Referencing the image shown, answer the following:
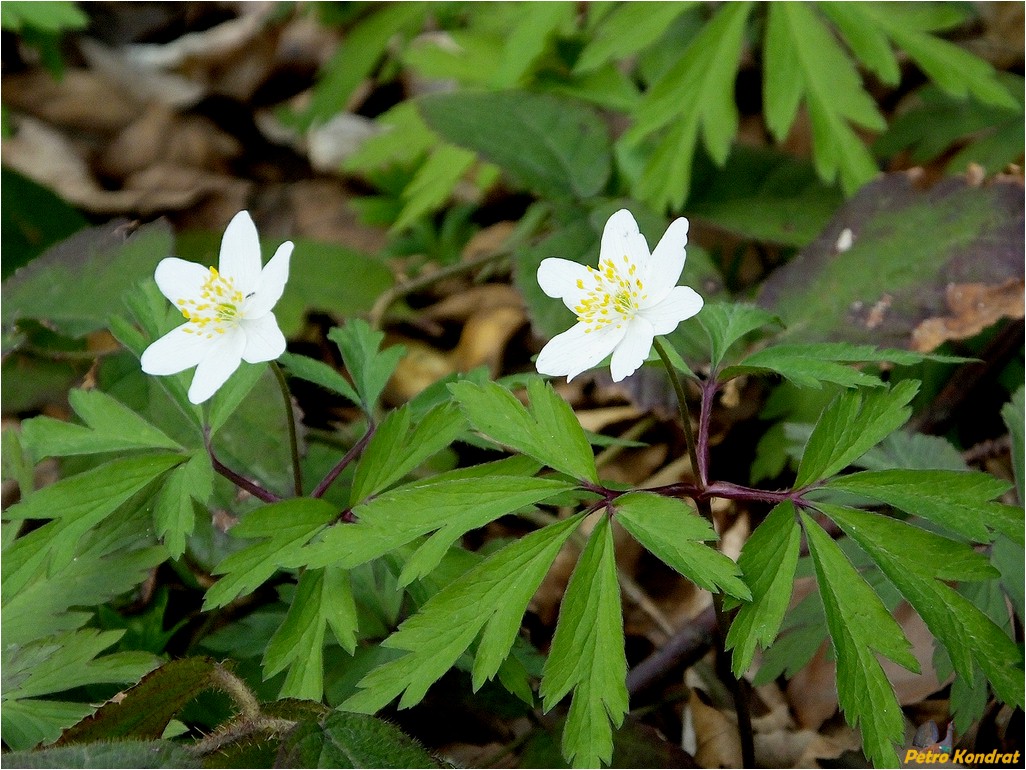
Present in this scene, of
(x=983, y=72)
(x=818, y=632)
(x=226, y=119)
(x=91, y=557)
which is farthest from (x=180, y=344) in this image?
(x=226, y=119)

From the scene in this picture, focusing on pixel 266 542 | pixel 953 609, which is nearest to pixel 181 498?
pixel 266 542

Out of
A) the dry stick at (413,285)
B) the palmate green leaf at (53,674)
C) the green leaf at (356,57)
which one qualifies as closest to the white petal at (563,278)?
the palmate green leaf at (53,674)

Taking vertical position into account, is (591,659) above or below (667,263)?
below

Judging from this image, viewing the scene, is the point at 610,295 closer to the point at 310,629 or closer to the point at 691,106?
the point at 310,629

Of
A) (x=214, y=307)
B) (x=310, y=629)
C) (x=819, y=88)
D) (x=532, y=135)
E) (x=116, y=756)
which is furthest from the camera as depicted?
(x=532, y=135)

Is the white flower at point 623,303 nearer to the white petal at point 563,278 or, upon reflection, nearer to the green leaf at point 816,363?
the white petal at point 563,278

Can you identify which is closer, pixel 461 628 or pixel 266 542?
pixel 461 628

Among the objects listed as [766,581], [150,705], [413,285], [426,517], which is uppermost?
[426,517]
